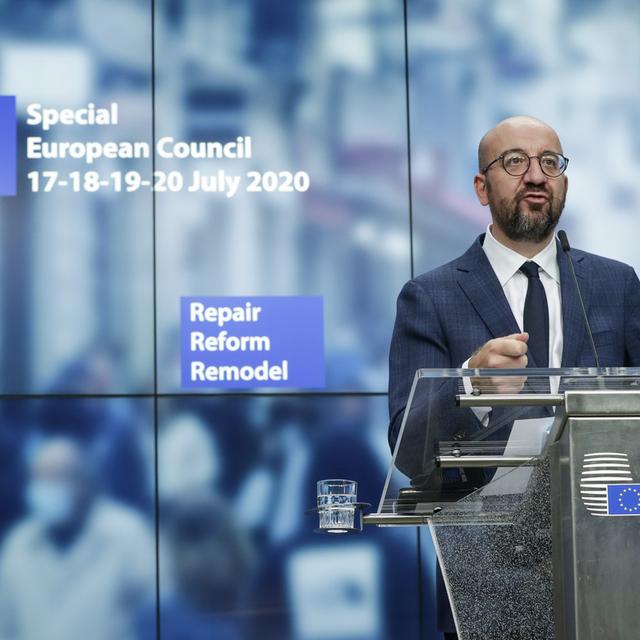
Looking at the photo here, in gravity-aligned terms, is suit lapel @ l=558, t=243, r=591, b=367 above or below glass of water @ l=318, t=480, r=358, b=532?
above

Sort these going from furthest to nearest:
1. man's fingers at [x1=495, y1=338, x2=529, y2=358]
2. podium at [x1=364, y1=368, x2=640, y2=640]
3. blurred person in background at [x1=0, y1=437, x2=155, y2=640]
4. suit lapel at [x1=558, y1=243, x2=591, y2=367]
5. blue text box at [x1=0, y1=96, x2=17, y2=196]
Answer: blue text box at [x1=0, y1=96, x2=17, y2=196]
blurred person in background at [x1=0, y1=437, x2=155, y2=640]
suit lapel at [x1=558, y1=243, x2=591, y2=367]
man's fingers at [x1=495, y1=338, x2=529, y2=358]
podium at [x1=364, y1=368, x2=640, y2=640]

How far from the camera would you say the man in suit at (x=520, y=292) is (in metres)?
2.36

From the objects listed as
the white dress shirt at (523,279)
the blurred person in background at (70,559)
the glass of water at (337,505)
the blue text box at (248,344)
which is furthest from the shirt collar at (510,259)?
the blurred person in background at (70,559)

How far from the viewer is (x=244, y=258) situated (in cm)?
443

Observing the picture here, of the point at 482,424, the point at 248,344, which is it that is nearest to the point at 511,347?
the point at 482,424

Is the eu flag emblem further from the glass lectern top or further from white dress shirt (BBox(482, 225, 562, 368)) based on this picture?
white dress shirt (BBox(482, 225, 562, 368))

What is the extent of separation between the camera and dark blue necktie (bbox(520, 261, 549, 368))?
7.73 ft

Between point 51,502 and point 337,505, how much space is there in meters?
2.25

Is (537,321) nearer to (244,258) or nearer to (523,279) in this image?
(523,279)

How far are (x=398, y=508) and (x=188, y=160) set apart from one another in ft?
9.64

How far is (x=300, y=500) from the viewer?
433 centimetres

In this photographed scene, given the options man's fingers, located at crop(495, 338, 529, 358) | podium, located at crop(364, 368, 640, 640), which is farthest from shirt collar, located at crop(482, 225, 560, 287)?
podium, located at crop(364, 368, 640, 640)

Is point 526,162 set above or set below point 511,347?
above

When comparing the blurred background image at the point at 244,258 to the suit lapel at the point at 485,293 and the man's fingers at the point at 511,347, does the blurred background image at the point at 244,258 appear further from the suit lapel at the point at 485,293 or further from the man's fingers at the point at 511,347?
the man's fingers at the point at 511,347
